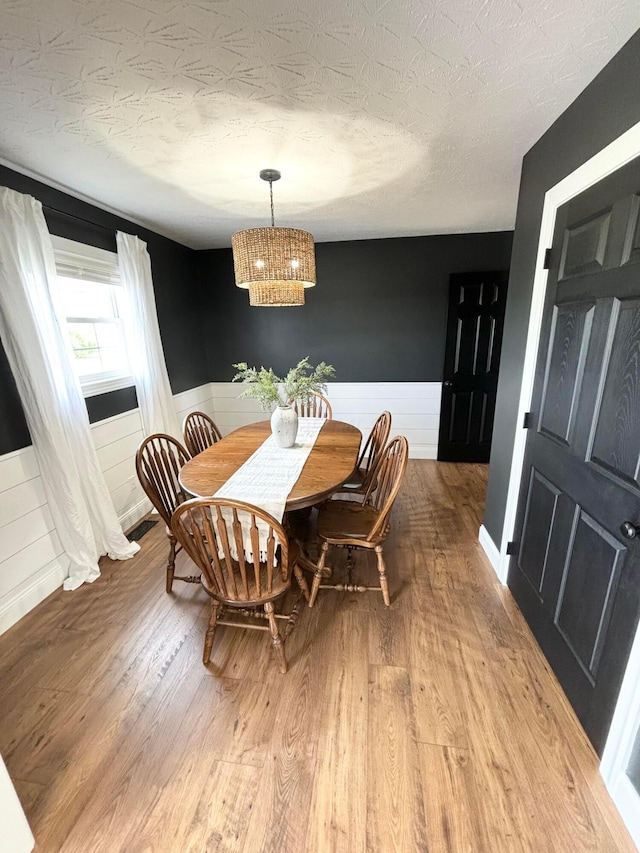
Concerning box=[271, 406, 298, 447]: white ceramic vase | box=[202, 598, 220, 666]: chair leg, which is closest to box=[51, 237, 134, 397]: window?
box=[271, 406, 298, 447]: white ceramic vase

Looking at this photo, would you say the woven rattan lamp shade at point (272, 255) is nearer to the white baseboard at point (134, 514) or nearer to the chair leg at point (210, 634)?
the chair leg at point (210, 634)

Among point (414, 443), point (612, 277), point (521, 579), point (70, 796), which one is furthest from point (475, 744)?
point (414, 443)

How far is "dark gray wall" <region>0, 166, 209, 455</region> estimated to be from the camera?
77.1 inches

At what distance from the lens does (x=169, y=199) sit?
2471 millimetres

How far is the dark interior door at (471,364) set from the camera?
355 centimetres

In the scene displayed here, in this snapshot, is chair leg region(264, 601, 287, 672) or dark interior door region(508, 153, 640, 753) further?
chair leg region(264, 601, 287, 672)

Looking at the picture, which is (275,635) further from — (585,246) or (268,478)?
(585,246)

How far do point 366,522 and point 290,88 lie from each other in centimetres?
198

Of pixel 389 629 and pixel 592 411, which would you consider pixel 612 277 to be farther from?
pixel 389 629

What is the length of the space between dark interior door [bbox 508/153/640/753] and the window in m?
2.81

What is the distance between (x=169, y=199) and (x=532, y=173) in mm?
2278

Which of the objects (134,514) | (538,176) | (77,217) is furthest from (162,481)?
(538,176)

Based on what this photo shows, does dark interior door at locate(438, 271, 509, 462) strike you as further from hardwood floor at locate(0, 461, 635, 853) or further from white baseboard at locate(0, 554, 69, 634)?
white baseboard at locate(0, 554, 69, 634)

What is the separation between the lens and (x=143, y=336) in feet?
9.50
